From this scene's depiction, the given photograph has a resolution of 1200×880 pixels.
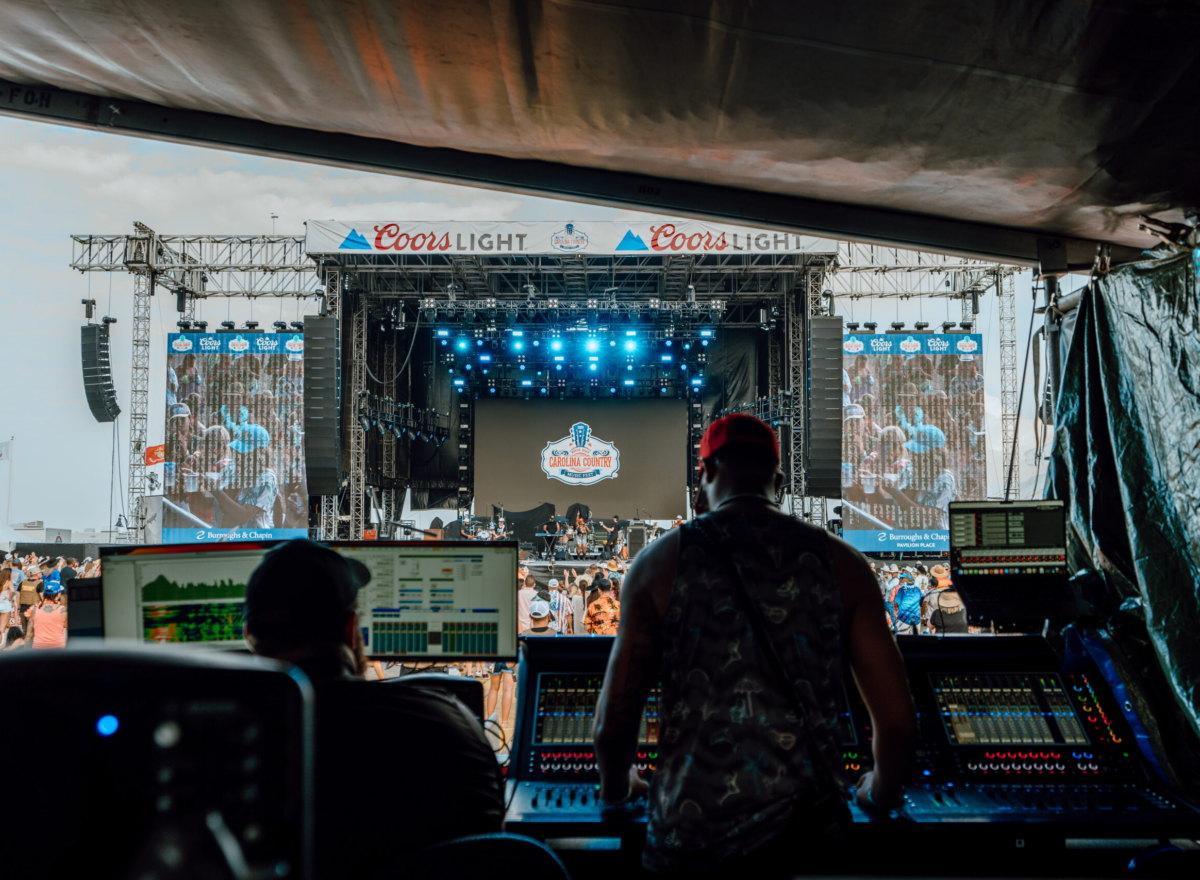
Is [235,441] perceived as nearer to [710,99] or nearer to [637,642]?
[710,99]

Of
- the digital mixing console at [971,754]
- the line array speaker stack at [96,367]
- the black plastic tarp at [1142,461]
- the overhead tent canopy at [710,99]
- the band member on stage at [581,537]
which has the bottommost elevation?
the band member on stage at [581,537]

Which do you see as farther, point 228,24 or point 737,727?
point 228,24

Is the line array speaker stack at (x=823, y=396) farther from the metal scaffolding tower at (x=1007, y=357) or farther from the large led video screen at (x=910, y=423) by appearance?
the metal scaffolding tower at (x=1007, y=357)

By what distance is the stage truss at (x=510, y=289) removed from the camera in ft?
46.8

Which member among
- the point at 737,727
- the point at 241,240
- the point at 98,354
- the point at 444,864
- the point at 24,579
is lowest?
the point at 24,579

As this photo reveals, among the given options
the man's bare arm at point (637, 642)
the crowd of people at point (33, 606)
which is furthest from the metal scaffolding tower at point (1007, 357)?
the crowd of people at point (33, 606)

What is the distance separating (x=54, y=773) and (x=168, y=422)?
18.5m

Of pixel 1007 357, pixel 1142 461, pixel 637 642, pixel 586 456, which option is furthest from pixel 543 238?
pixel 637 642

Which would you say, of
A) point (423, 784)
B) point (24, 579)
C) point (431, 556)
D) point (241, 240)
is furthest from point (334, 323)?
point (423, 784)

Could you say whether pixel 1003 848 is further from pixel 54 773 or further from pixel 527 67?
pixel 527 67

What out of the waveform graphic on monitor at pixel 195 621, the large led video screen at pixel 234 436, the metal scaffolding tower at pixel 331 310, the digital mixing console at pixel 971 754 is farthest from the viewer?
the large led video screen at pixel 234 436

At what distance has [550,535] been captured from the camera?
16875 millimetres

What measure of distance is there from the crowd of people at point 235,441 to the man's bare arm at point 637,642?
15871 millimetres

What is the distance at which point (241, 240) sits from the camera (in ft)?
48.8
